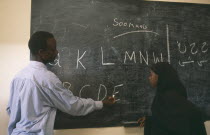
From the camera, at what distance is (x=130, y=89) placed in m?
2.21

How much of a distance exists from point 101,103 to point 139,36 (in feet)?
2.57

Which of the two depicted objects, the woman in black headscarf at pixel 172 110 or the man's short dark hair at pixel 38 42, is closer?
the man's short dark hair at pixel 38 42

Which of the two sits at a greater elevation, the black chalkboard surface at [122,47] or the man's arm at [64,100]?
the black chalkboard surface at [122,47]

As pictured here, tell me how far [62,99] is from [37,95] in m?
0.19

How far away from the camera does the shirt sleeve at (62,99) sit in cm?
154

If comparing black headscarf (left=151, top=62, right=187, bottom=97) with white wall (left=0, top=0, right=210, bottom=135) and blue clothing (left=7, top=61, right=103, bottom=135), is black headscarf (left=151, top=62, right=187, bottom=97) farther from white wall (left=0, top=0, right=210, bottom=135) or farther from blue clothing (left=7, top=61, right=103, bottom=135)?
white wall (left=0, top=0, right=210, bottom=135)

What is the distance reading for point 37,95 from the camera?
4.91ft

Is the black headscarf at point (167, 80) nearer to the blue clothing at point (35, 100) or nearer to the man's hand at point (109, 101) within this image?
the man's hand at point (109, 101)

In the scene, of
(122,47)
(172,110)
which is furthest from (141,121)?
(122,47)

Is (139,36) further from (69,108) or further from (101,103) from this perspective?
(69,108)

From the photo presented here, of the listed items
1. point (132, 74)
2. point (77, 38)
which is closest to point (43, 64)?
point (77, 38)

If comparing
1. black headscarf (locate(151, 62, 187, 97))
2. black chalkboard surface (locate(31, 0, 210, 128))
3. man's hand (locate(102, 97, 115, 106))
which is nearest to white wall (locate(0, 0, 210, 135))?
black chalkboard surface (locate(31, 0, 210, 128))

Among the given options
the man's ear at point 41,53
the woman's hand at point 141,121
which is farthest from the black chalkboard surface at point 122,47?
the man's ear at point 41,53

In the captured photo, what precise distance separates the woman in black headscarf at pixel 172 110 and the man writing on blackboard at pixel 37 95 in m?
0.76
